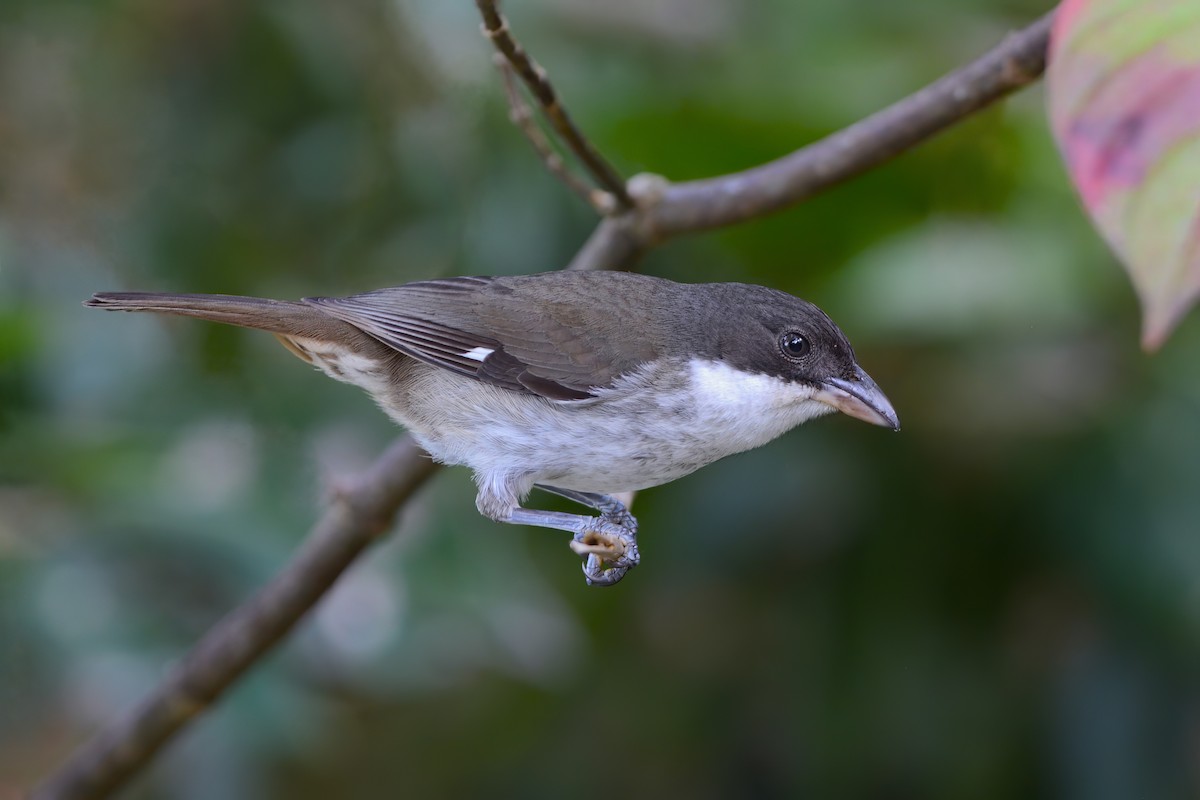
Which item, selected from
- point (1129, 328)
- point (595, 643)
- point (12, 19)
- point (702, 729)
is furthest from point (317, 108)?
point (1129, 328)

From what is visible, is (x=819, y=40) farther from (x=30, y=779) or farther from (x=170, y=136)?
(x=30, y=779)

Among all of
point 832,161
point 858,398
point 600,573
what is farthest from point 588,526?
point 832,161

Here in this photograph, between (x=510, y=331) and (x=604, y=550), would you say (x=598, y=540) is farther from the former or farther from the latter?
(x=510, y=331)

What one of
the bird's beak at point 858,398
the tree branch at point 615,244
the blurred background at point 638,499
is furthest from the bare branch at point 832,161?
the blurred background at point 638,499

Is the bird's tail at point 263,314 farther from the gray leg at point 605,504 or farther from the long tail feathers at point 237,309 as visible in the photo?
the gray leg at point 605,504

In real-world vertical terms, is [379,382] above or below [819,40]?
below

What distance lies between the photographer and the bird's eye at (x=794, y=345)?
9.30ft

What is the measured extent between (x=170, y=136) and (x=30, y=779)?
2613 millimetres

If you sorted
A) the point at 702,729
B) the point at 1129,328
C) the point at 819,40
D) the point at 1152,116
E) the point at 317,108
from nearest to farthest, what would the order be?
the point at 1152,116, the point at 1129,328, the point at 702,729, the point at 819,40, the point at 317,108

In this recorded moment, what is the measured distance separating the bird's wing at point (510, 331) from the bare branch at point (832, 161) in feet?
0.57

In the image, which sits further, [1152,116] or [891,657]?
[891,657]

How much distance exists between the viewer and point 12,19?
527 cm

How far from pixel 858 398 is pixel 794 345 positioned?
7.4 inches

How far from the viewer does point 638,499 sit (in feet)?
14.6
